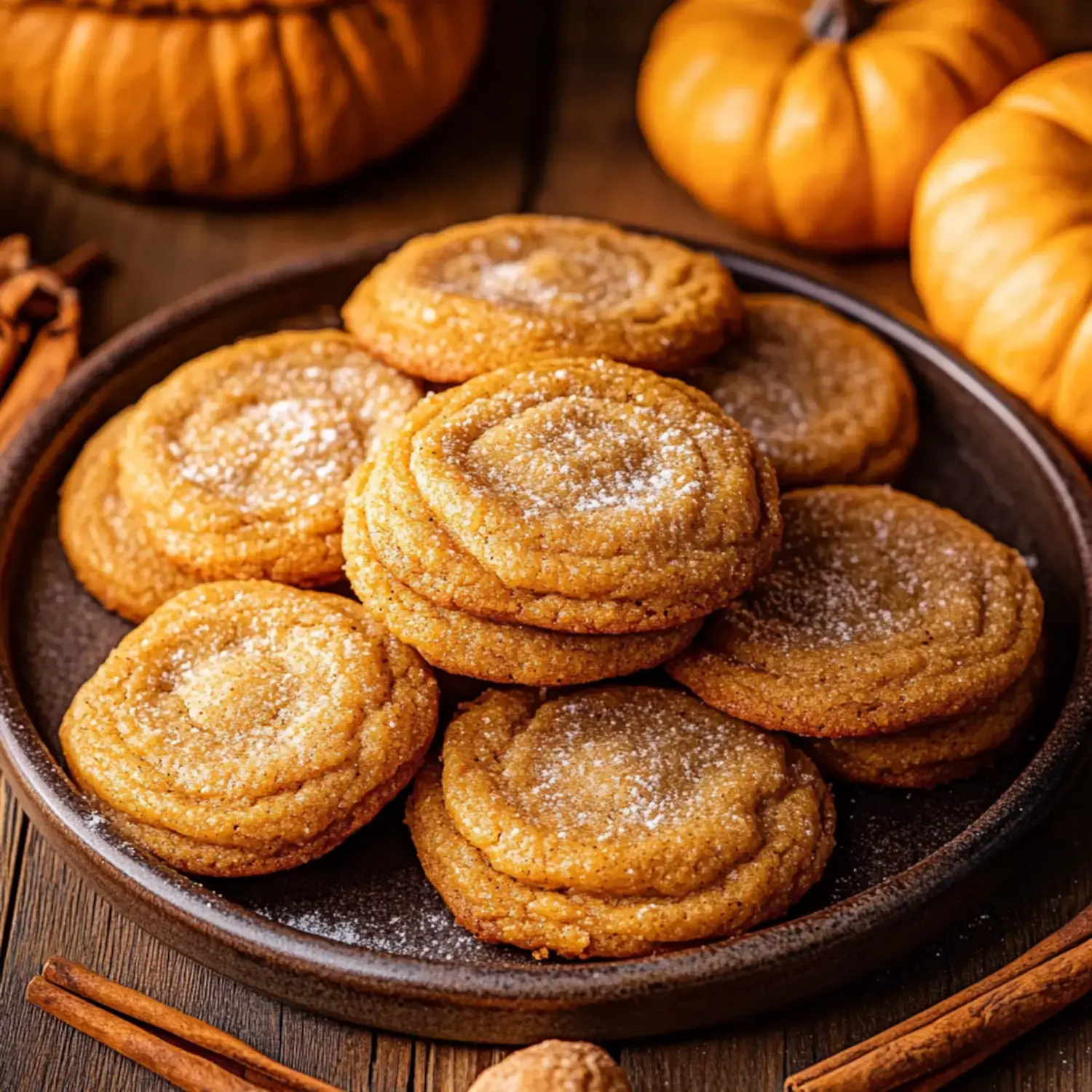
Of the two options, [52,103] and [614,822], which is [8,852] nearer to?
[614,822]

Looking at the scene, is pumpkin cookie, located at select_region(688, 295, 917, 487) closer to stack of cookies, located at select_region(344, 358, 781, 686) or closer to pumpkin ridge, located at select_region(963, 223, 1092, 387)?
pumpkin ridge, located at select_region(963, 223, 1092, 387)

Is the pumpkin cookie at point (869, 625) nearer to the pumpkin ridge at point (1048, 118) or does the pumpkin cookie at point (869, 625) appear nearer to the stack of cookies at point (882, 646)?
the stack of cookies at point (882, 646)

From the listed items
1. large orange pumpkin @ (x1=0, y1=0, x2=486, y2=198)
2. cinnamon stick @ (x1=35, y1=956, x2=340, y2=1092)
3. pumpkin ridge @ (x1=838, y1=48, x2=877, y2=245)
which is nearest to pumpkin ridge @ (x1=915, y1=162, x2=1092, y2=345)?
pumpkin ridge @ (x1=838, y1=48, x2=877, y2=245)

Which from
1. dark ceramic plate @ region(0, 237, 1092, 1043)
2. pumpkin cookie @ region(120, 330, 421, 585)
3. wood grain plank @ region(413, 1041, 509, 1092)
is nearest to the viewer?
dark ceramic plate @ region(0, 237, 1092, 1043)

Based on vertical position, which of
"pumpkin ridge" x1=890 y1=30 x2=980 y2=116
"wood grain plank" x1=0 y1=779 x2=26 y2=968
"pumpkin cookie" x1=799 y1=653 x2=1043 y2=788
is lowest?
"wood grain plank" x1=0 y1=779 x2=26 y2=968

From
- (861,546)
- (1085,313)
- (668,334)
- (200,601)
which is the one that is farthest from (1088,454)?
(200,601)

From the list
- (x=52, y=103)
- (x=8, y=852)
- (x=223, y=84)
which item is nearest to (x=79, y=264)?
(x=52, y=103)

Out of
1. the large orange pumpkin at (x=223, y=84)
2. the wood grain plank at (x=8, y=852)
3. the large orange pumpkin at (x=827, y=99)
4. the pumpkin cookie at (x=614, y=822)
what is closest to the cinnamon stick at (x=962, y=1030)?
the pumpkin cookie at (x=614, y=822)
